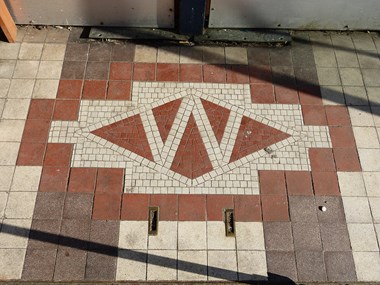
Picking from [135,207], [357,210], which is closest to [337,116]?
[357,210]

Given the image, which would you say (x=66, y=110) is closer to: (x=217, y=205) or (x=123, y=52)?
(x=123, y=52)

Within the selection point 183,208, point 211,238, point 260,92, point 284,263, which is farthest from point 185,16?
point 284,263

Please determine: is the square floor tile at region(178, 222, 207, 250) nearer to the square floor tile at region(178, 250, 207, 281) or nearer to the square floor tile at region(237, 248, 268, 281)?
the square floor tile at region(178, 250, 207, 281)

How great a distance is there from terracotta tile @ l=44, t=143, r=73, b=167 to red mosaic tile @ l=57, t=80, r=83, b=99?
1.10 metres

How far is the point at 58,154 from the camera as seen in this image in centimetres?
714

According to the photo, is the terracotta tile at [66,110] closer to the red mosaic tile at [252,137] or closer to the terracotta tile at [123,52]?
the terracotta tile at [123,52]

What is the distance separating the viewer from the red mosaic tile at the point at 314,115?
767 cm

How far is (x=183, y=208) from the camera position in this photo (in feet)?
22.1

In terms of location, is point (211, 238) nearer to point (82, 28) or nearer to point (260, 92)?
point (260, 92)

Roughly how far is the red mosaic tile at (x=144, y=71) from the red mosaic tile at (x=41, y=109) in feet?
5.83

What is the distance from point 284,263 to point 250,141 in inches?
90.5

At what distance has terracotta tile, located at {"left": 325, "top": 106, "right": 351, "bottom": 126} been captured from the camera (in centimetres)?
769

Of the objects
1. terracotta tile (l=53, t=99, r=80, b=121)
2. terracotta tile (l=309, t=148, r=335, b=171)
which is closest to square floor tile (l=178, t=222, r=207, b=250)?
terracotta tile (l=309, t=148, r=335, b=171)

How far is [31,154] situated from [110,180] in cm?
158
